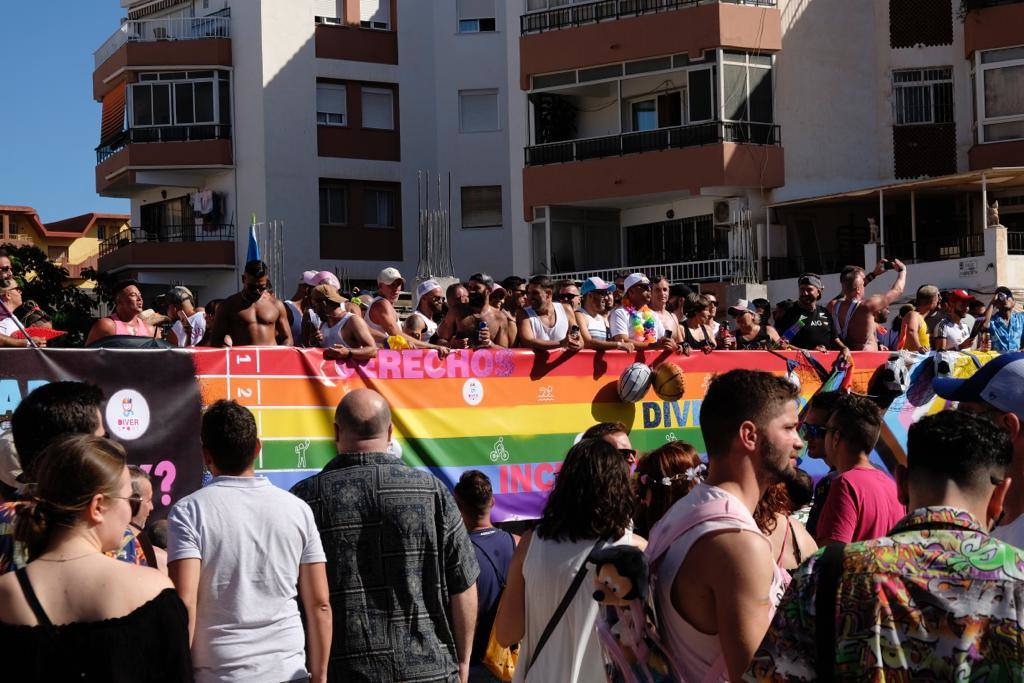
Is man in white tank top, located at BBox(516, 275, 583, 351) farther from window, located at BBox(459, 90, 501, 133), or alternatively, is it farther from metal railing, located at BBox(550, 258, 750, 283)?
window, located at BBox(459, 90, 501, 133)

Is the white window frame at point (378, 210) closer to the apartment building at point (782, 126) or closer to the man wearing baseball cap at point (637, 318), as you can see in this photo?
the apartment building at point (782, 126)

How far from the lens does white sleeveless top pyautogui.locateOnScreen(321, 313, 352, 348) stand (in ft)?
36.0

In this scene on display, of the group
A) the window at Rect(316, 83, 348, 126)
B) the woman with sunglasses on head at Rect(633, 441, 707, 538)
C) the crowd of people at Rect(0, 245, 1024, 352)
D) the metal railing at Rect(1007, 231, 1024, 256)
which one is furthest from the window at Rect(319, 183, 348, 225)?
the woman with sunglasses on head at Rect(633, 441, 707, 538)

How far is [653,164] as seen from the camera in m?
33.2

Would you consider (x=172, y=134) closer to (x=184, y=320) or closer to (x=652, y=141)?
(x=652, y=141)

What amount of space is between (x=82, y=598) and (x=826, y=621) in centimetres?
200

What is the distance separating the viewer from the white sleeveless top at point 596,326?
12.3 metres

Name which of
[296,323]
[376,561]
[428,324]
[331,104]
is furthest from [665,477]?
[331,104]

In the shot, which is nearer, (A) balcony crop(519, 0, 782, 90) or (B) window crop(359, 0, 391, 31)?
(A) balcony crop(519, 0, 782, 90)

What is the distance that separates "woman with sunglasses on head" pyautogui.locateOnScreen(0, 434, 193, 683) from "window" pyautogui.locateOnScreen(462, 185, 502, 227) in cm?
3545

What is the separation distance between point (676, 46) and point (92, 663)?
3064 centimetres

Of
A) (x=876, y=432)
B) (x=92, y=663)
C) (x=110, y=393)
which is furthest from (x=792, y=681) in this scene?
(x=110, y=393)

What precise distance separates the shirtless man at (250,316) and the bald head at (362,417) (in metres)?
5.74

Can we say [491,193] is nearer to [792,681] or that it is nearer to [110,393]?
[110,393]
